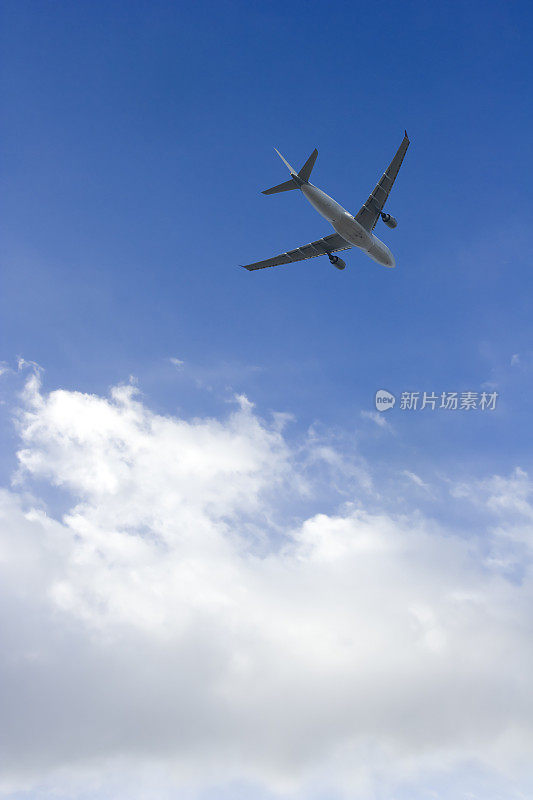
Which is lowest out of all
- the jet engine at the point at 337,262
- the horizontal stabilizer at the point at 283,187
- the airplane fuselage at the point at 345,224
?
the airplane fuselage at the point at 345,224

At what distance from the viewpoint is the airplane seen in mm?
70875

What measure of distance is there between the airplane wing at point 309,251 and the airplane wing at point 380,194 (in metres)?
5.58

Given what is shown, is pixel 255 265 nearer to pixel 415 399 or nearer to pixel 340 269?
pixel 340 269

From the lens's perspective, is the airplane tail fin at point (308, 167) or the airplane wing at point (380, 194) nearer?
the airplane tail fin at point (308, 167)

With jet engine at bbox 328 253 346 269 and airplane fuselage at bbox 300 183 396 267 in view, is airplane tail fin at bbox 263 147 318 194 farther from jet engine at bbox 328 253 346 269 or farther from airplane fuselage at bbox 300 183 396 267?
jet engine at bbox 328 253 346 269

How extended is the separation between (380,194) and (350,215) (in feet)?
23.7

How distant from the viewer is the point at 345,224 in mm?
72500

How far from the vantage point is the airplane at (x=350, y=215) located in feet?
233

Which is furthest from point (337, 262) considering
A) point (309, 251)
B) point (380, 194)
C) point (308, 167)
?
point (308, 167)

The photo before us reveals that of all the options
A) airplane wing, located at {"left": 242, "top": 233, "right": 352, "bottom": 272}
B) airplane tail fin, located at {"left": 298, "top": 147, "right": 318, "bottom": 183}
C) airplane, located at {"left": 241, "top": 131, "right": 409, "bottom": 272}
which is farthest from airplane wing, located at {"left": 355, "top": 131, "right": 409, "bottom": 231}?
airplane tail fin, located at {"left": 298, "top": 147, "right": 318, "bottom": 183}

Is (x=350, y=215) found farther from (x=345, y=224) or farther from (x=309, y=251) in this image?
(x=309, y=251)

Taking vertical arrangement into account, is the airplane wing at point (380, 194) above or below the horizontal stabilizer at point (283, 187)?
above

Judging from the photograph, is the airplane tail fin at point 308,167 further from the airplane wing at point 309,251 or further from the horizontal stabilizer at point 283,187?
the airplane wing at point 309,251

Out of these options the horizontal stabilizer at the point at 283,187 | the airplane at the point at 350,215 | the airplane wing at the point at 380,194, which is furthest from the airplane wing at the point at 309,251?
the horizontal stabilizer at the point at 283,187
